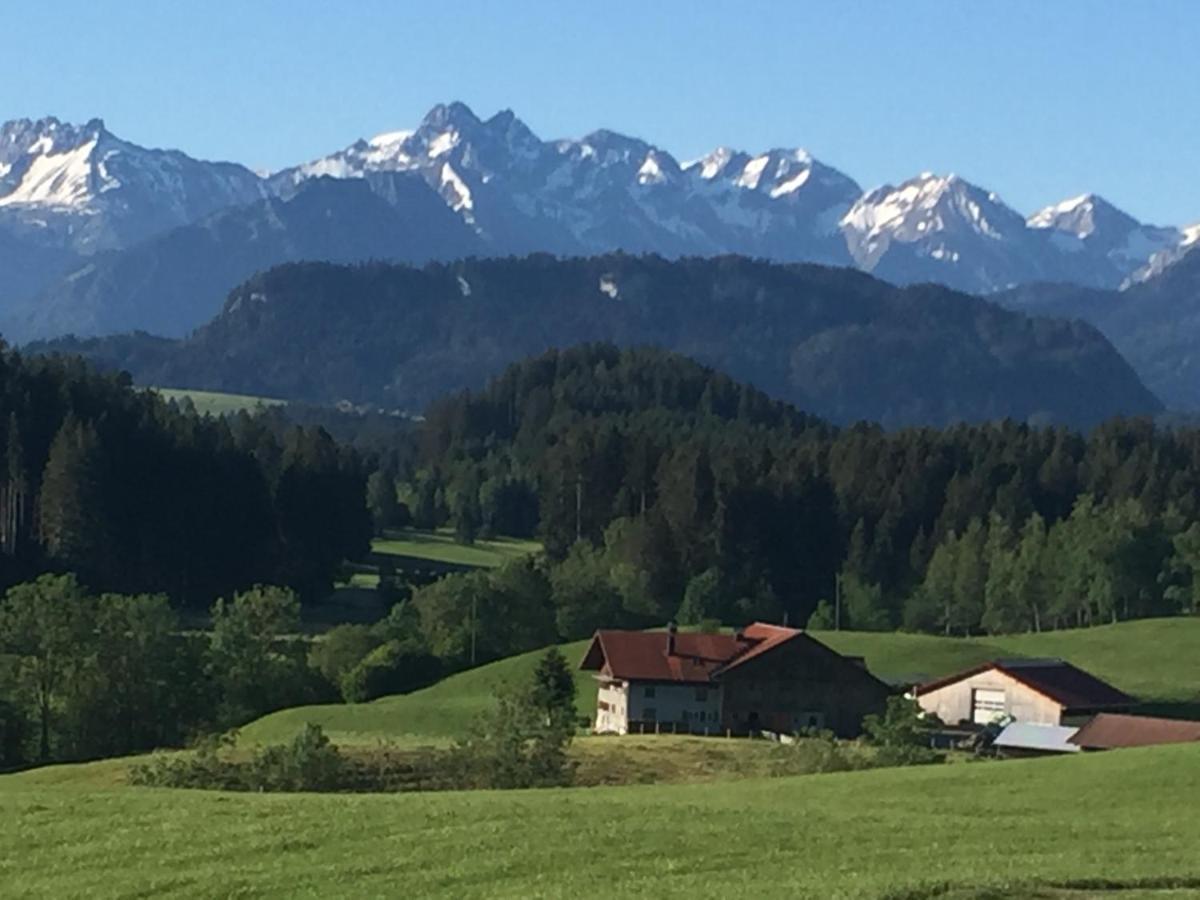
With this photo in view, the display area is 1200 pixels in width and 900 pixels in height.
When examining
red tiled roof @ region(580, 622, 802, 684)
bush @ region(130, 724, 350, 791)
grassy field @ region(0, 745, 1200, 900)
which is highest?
red tiled roof @ region(580, 622, 802, 684)

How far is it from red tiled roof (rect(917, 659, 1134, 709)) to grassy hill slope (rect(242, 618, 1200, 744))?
4.60m

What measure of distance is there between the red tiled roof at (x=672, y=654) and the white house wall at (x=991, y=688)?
7.71m

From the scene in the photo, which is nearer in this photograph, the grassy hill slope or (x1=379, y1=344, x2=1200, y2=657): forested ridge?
the grassy hill slope

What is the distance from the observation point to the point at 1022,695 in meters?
93.4

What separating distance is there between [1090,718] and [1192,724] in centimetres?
1236

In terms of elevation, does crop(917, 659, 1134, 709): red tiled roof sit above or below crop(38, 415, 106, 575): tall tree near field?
below

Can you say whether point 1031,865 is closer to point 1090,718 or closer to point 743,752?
point 743,752

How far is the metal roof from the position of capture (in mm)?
82312

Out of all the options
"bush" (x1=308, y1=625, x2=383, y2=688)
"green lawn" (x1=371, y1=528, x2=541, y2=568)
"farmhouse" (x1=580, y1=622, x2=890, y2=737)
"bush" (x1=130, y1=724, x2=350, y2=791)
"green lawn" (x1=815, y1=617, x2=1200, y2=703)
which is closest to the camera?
"bush" (x1=130, y1=724, x2=350, y2=791)

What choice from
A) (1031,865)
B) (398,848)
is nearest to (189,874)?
(398,848)

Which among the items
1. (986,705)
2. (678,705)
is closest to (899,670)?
(986,705)

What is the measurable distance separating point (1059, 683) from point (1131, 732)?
1640 cm

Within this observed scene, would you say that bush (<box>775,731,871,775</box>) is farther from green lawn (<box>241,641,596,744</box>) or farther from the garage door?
the garage door

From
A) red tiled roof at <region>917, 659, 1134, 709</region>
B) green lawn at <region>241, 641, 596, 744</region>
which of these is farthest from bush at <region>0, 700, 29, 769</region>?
red tiled roof at <region>917, 659, 1134, 709</region>
